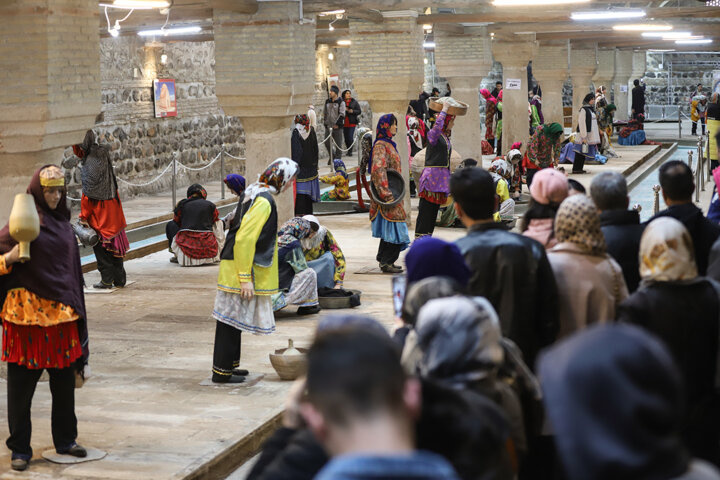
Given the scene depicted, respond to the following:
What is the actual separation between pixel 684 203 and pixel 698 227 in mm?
155

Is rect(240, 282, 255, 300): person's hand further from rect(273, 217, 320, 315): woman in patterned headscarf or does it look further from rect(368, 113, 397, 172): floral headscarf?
rect(368, 113, 397, 172): floral headscarf

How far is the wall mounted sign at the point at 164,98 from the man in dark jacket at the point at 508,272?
14.0 meters

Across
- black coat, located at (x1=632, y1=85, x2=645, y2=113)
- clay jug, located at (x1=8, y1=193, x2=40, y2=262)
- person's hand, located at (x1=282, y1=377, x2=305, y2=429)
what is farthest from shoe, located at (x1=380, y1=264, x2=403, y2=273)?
black coat, located at (x1=632, y1=85, x2=645, y2=113)

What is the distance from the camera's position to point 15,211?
479 cm

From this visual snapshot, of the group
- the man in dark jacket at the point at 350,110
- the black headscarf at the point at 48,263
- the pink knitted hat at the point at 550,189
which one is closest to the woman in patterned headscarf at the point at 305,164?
the black headscarf at the point at 48,263

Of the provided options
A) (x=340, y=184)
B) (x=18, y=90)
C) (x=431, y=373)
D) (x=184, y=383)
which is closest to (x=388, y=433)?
(x=431, y=373)

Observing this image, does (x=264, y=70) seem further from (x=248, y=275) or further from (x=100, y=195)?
(x=248, y=275)

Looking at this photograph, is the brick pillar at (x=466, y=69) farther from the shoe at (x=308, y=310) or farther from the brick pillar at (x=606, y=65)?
the brick pillar at (x=606, y=65)

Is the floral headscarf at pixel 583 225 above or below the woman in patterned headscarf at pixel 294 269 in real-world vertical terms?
above

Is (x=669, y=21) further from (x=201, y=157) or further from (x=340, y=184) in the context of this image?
(x=201, y=157)

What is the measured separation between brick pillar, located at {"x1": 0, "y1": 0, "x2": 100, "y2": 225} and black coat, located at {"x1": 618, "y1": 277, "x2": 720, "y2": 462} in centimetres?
424

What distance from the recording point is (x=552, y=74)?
22.2 m

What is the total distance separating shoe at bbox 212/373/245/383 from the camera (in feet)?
21.5

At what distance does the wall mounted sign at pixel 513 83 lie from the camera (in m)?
18.9
